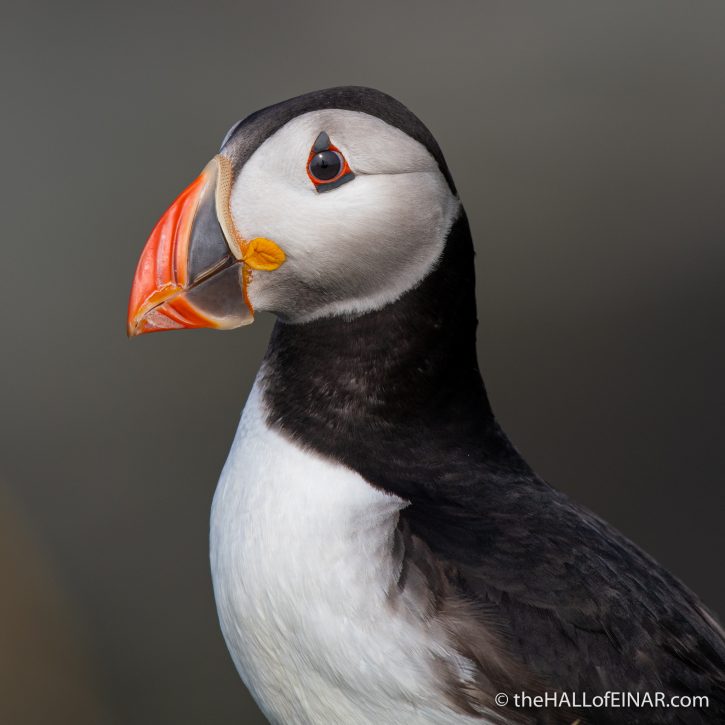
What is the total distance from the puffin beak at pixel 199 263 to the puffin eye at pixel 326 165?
86 millimetres

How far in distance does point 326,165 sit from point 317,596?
1.48ft

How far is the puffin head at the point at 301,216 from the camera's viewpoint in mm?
1300

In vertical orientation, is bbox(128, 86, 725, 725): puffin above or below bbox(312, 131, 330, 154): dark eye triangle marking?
below

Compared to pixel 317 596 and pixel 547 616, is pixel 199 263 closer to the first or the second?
pixel 317 596

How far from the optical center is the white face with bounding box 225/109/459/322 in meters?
1.30

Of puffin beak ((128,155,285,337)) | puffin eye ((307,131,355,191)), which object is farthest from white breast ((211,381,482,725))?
puffin eye ((307,131,355,191))

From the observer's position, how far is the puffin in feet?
4.22

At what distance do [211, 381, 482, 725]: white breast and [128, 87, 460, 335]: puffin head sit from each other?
0.61ft

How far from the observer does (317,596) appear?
131 cm

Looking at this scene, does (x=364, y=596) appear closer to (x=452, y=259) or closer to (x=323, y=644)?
(x=323, y=644)

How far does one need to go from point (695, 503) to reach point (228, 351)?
1214 millimetres

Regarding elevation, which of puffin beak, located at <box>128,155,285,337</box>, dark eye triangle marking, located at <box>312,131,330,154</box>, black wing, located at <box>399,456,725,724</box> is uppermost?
dark eye triangle marking, located at <box>312,131,330,154</box>

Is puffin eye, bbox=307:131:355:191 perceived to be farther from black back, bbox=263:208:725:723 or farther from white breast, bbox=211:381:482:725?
white breast, bbox=211:381:482:725

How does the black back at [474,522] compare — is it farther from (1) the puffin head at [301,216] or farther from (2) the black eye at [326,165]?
(2) the black eye at [326,165]
